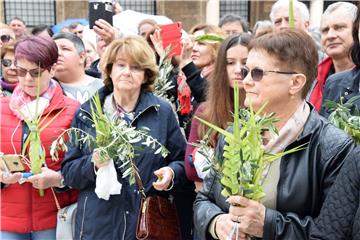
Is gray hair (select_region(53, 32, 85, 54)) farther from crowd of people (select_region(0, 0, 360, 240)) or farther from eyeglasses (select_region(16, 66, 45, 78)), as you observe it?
eyeglasses (select_region(16, 66, 45, 78))

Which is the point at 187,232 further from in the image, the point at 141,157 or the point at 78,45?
the point at 78,45

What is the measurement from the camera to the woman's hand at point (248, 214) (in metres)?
2.08

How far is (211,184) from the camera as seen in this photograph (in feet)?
8.31

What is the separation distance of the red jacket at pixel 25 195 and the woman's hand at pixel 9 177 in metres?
0.16

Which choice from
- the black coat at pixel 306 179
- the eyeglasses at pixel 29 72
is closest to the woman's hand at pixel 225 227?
the black coat at pixel 306 179

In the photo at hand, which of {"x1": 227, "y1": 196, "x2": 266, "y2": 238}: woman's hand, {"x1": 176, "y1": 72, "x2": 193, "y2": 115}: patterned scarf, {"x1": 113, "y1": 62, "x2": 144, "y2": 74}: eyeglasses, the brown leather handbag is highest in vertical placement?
{"x1": 113, "y1": 62, "x2": 144, "y2": 74}: eyeglasses

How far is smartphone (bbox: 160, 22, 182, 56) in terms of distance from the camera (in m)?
4.72

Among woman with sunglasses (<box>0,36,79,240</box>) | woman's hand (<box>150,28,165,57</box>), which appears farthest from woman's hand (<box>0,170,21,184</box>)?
woman's hand (<box>150,28,165,57</box>)

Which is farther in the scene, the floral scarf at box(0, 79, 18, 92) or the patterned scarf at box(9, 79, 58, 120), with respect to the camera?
the floral scarf at box(0, 79, 18, 92)

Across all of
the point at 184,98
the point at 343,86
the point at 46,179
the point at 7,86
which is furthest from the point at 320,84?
the point at 7,86

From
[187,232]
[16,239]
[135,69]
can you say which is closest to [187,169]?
[187,232]

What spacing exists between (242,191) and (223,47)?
1.47 meters

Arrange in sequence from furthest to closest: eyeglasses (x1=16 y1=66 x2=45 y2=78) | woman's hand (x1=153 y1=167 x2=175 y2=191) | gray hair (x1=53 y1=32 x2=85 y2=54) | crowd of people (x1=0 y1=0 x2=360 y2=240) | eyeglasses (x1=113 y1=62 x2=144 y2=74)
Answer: gray hair (x1=53 y1=32 x2=85 y2=54) → eyeglasses (x1=16 y1=66 x2=45 y2=78) → eyeglasses (x1=113 y1=62 x2=144 y2=74) → woman's hand (x1=153 y1=167 x2=175 y2=191) → crowd of people (x1=0 y1=0 x2=360 y2=240)

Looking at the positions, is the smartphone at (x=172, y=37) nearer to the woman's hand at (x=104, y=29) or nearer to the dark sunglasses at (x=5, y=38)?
the woman's hand at (x=104, y=29)
